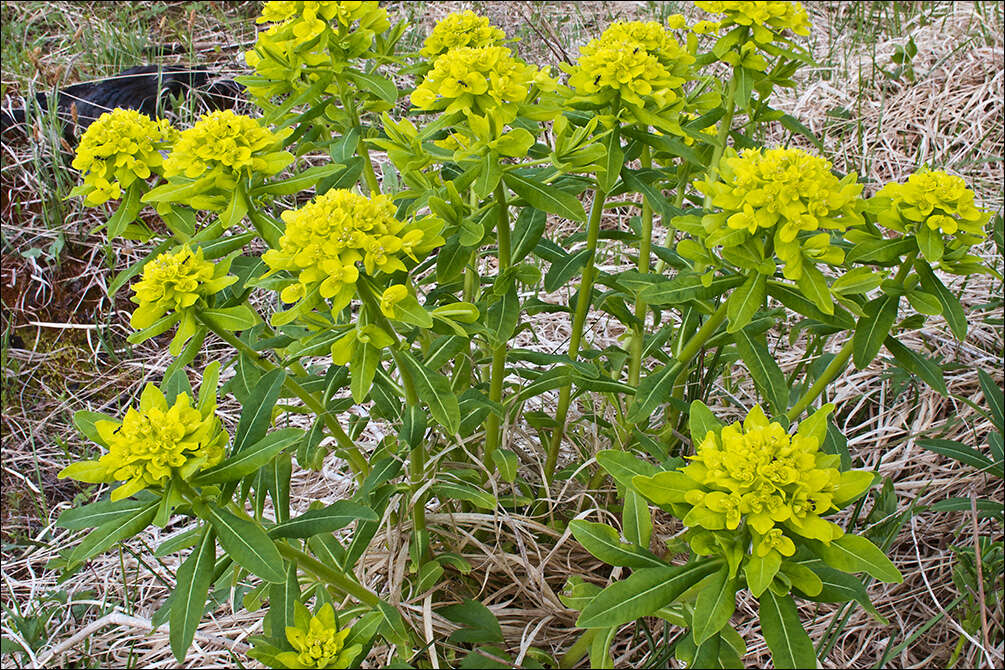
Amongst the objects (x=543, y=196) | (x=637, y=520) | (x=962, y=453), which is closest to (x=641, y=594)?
(x=637, y=520)

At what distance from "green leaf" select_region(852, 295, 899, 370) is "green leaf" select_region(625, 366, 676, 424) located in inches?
20.7

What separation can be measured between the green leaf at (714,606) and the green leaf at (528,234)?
1.07 metres

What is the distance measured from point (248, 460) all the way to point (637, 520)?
107 cm

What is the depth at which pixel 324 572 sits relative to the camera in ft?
6.98

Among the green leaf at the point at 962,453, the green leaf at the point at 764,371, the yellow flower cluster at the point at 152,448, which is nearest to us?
the yellow flower cluster at the point at 152,448

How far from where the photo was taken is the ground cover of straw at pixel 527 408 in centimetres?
273

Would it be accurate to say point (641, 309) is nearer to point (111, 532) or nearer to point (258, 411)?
point (258, 411)

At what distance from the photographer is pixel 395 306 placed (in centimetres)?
185

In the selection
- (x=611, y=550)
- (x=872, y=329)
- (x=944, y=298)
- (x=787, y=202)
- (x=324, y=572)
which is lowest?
(x=324, y=572)

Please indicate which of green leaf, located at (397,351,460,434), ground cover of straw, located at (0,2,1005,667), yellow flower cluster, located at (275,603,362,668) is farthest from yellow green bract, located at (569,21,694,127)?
yellow flower cluster, located at (275,603,362,668)

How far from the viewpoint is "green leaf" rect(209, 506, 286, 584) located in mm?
1746

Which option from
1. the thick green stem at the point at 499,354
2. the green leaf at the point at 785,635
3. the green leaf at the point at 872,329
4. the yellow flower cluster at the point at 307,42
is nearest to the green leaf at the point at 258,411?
the thick green stem at the point at 499,354

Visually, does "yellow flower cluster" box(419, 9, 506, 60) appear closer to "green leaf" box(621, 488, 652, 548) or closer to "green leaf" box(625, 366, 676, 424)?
"green leaf" box(625, 366, 676, 424)

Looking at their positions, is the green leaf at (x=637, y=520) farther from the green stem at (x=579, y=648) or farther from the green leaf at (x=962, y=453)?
the green leaf at (x=962, y=453)
